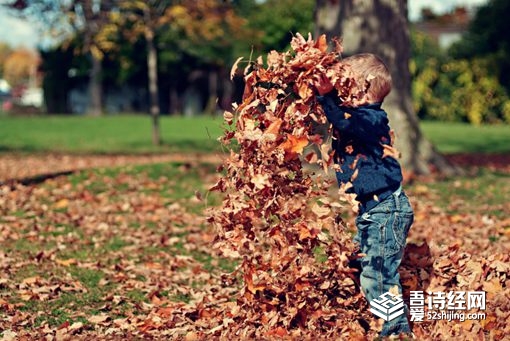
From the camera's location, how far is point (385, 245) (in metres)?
4.92

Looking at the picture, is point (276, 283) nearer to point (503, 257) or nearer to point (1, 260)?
point (503, 257)

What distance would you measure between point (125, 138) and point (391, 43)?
14.1 meters

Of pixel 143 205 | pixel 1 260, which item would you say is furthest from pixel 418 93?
pixel 1 260

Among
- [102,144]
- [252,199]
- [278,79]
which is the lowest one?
[102,144]

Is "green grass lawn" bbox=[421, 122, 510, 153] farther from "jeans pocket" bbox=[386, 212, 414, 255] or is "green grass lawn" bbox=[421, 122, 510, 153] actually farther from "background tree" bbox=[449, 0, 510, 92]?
"jeans pocket" bbox=[386, 212, 414, 255]

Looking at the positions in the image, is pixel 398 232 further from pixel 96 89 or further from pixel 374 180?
pixel 96 89

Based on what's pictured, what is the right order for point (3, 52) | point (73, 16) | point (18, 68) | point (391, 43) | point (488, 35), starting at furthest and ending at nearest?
1. point (3, 52)
2. point (18, 68)
3. point (488, 35)
4. point (73, 16)
5. point (391, 43)

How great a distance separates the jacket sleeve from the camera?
475cm

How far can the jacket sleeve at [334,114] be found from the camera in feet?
15.6

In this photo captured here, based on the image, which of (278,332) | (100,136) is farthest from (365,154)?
(100,136)

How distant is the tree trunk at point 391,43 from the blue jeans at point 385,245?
731 cm

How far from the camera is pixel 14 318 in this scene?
569cm

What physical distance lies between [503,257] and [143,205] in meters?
5.62

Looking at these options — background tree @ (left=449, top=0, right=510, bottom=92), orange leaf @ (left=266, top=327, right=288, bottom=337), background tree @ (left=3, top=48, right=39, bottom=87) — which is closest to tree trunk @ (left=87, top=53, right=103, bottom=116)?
background tree @ (left=449, top=0, right=510, bottom=92)
